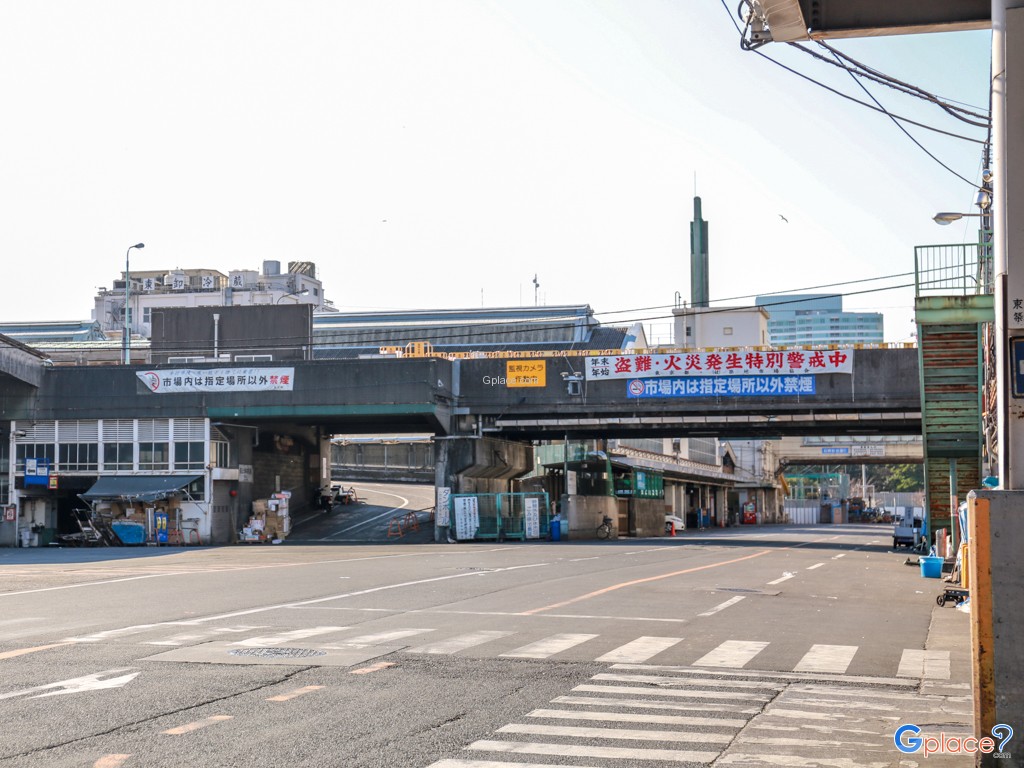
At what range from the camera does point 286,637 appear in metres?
13.8

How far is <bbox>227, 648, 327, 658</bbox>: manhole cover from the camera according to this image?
1219 cm

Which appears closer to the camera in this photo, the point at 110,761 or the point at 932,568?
the point at 110,761

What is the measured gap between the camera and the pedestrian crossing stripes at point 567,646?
39.7ft

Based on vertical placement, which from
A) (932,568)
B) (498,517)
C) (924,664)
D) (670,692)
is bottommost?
(498,517)

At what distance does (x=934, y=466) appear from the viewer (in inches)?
1342

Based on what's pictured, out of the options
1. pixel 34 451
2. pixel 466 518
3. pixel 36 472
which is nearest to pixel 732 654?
pixel 466 518

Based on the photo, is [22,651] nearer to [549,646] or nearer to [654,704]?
[549,646]

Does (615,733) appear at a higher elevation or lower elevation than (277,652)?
higher

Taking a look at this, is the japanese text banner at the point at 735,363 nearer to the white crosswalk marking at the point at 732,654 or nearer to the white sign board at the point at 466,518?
the white sign board at the point at 466,518

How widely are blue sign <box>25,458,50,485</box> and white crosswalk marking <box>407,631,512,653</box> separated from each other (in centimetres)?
4380

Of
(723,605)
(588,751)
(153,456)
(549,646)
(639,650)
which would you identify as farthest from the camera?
(153,456)

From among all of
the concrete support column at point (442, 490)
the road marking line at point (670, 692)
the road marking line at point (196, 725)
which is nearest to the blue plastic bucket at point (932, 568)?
the road marking line at point (670, 692)

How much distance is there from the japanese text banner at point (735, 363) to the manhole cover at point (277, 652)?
39.8m

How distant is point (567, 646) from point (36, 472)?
150ft
